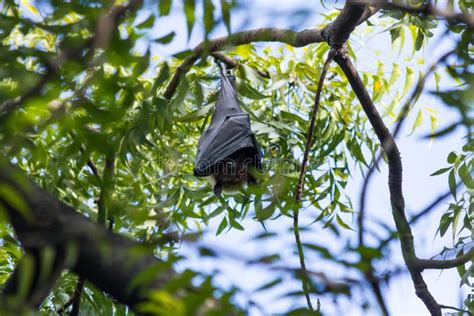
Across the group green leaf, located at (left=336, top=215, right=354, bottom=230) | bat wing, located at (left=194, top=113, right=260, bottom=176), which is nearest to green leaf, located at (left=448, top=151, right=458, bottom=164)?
green leaf, located at (left=336, top=215, right=354, bottom=230)

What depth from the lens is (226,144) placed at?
11.3ft

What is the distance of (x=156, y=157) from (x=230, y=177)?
33 centimetres

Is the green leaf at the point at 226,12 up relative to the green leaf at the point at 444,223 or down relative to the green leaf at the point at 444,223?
down

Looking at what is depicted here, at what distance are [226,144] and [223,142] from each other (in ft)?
0.14

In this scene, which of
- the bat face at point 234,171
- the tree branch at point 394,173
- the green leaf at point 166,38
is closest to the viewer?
the green leaf at point 166,38

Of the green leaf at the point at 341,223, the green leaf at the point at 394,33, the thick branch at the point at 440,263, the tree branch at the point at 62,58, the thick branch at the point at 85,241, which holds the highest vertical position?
the green leaf at the point at 394,33

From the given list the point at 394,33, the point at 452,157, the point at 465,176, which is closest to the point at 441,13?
the point at 465,176

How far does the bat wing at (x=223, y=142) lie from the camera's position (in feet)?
10.9

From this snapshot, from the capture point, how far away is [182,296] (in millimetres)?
1067

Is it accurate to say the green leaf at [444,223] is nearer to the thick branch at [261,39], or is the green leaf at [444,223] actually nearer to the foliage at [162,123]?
the foliage at [162,123]

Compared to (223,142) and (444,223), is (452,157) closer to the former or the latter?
(444,223)

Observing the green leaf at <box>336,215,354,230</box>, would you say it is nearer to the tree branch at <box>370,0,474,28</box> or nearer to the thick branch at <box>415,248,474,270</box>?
the thick branch at <box>415,248,474,270</box>

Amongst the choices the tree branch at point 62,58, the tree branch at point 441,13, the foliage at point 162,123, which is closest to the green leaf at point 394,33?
the foliage at point 162,123

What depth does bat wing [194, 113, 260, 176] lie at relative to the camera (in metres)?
3.32
